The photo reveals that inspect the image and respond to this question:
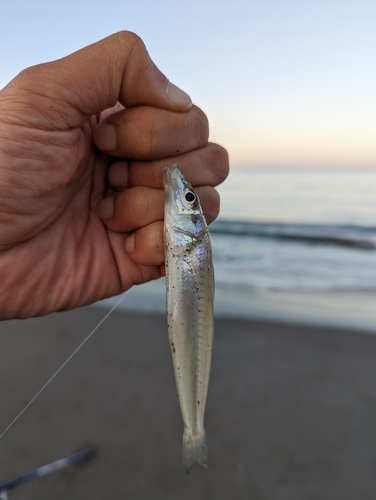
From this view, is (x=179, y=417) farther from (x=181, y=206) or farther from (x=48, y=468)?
(x=181, y=206)

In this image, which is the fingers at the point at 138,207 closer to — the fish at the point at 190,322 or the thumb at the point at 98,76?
the fish at the point at 190,322

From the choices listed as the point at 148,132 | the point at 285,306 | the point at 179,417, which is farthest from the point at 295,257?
the point at 148,132

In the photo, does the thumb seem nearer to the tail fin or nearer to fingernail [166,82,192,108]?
fingernail [166,82,192,108]

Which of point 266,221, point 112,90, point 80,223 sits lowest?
point 266,221

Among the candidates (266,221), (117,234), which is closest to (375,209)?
(266,221)

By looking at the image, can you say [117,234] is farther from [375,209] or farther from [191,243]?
[375,209]
